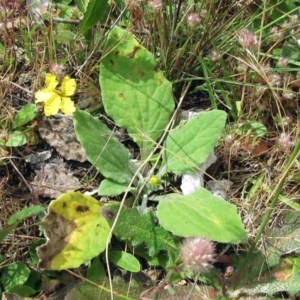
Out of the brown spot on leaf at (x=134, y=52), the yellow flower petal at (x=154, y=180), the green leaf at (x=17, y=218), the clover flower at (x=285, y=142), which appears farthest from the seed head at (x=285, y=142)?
the green leaf at (x=17, y=218)

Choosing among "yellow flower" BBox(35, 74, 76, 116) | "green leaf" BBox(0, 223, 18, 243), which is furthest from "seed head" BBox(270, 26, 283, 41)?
"green leaf" BBox(0, 223, 18, 243)

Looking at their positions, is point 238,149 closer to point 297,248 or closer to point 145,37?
point 297,248

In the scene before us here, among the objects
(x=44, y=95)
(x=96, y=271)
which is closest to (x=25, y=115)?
(x=44, y=95)

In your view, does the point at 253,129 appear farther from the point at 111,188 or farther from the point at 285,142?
the point at 111,188

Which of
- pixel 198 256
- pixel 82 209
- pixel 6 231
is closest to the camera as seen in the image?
pixel 198 256

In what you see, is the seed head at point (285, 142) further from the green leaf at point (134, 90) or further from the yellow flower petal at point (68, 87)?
the yellow flower petal at point (68, 87)

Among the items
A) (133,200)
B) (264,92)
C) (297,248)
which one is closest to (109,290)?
(133,200)
